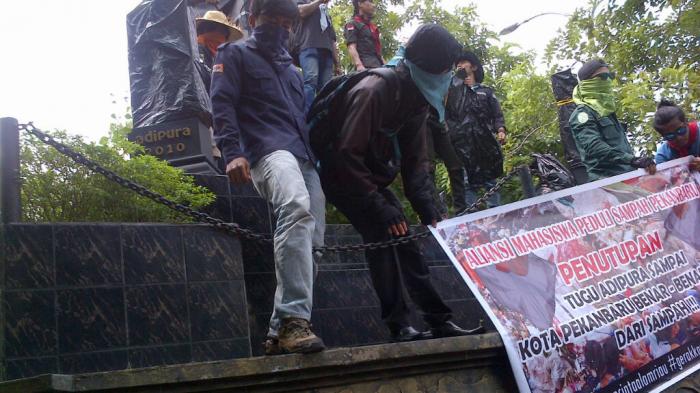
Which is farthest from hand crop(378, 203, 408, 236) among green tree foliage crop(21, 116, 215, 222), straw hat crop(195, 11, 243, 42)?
straw hat crop(195, 11, 243, 42)

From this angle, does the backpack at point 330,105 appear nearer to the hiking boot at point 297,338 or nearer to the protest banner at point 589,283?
the protest banner at point 589,283

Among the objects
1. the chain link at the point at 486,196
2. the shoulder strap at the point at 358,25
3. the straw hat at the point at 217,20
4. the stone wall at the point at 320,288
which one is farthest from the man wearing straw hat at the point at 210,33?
the chain link at the point at 486,196

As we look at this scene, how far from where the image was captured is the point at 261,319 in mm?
5305

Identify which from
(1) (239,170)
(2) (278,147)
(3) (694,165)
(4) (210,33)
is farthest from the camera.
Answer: (4) (210,33)

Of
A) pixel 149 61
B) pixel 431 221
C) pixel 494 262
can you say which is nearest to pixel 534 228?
pixel 494 262

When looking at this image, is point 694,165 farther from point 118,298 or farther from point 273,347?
point 118,298

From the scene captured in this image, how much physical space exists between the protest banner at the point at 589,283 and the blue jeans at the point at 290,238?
1.12m

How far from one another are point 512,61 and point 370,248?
1874 centimetres

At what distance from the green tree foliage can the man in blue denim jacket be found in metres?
0.98

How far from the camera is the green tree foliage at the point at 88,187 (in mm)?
4758

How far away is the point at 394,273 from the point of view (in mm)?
4656

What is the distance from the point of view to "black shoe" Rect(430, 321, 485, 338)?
4.64 meters

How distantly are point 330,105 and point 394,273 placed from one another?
3.45 ft

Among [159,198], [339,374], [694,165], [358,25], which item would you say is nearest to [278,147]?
[159,198]
